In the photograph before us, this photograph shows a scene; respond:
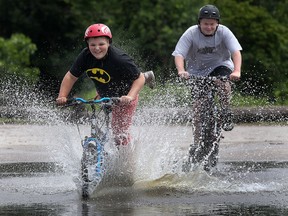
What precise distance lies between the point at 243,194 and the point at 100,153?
1.38 meters

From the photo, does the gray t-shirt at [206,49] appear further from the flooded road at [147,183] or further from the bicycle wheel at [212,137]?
the flooded road at [147,183]

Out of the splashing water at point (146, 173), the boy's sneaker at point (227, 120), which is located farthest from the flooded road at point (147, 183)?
the boy's sneaker at point (227, 120)

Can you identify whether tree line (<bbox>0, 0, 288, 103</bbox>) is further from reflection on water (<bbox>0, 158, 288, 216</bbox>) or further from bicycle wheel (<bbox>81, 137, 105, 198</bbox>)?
bicycle wheel (<bbox>81, 137, 105, 198</bbox>)

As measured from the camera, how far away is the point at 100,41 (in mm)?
9812

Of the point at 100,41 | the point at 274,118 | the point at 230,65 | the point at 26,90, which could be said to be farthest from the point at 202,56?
the point at 26,90

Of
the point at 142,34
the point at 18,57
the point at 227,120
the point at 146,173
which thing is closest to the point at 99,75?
the point at 146,173

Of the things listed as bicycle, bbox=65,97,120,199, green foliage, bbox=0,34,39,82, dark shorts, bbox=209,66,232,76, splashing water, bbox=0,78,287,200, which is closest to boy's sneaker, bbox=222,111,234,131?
dark shorts, bbox=209,66,232,76

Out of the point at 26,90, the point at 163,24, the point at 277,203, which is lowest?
the point at 277,203

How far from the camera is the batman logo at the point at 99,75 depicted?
996 centimetres

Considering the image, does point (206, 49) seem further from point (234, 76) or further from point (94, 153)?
point (94, 153)

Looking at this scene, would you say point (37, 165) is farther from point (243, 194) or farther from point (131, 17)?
point (131, 17)

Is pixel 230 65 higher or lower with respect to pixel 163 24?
lower

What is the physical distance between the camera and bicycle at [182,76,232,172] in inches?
444

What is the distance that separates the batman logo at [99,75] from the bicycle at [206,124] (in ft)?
4.95
